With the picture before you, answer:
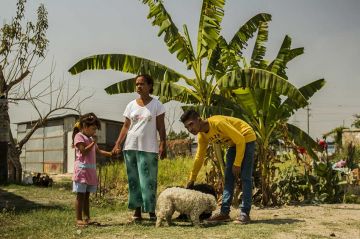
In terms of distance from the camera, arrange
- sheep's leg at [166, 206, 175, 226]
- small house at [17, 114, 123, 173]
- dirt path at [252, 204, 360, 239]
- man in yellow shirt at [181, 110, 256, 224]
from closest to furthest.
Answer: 1. dirt path at [252, 204, 360, 239]
2. man in yellow shirt at [181, 110, 256, 224]
3. sheep's leg at [166, 206, 175, 226]
4. small house at [17, 114, 123, 173]

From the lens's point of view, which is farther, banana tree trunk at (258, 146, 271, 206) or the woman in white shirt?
banana tree trunk at (258, 146, 271, 206)

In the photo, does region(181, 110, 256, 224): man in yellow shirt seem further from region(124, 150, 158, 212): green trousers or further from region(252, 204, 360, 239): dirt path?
region(252, 204, 360, 239): dirt path

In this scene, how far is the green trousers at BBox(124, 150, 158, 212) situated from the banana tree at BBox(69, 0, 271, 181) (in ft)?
7.36

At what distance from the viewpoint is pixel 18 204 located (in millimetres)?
7965

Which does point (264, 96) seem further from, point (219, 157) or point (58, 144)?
point (58, 144)

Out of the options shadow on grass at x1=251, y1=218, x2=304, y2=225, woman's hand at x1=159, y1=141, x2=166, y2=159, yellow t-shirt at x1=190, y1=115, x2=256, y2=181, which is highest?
yellow t-shirt at x1=190, y1=115, x2=256, y2=181

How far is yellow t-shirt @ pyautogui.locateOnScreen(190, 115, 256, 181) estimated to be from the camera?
4832 mm

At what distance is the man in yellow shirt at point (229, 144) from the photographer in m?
4.80

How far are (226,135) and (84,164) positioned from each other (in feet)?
5.89

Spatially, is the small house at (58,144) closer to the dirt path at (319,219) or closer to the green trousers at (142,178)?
the dirt path at (319,219)

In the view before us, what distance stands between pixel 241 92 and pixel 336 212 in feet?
8.67

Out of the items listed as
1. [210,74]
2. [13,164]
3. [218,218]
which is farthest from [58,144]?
[218,218]

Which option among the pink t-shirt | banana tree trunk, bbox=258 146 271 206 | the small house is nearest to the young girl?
the pink t-shirt

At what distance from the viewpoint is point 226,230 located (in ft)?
15.4
